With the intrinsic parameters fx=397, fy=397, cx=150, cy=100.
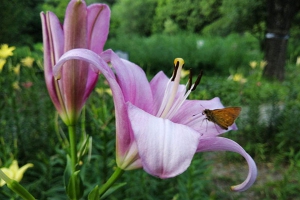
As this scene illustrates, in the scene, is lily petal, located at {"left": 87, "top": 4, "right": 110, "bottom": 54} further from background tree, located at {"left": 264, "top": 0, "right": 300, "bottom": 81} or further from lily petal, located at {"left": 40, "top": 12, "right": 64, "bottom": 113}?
background tree, located at {"left": 264, "top": 0, "right": 300, "bottom": 81}

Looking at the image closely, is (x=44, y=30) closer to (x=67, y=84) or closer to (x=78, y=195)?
(x=67, y=84)

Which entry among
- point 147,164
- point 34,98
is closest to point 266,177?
point 34,98

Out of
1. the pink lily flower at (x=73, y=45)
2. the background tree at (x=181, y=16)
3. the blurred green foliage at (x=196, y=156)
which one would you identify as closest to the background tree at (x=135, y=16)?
the background tree at (x=181, y=16)

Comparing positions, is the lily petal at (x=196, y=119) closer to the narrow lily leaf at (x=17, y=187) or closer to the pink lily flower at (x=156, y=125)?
the pink lily flower at (x=156, y=125)

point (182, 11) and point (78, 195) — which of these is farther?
point (182, 11)

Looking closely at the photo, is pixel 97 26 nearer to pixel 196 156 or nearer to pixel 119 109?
pixel 119 109

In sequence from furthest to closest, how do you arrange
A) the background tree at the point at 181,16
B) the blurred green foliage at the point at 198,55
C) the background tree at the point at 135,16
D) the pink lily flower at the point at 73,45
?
the background tree at the point at 135,16 < the background tree at the point at 181,16 < the blurred green foliage at the point at 198,55 < the pink lily flower at the point at 73,45

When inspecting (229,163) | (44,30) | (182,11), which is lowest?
(182,11)

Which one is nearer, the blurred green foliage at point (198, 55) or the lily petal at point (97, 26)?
the lily petal at point (97, 26)

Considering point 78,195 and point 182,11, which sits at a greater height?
point 78,195
